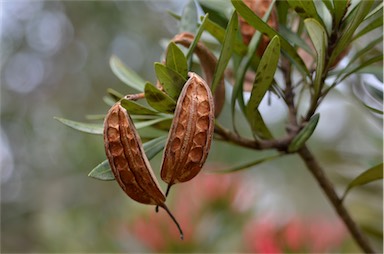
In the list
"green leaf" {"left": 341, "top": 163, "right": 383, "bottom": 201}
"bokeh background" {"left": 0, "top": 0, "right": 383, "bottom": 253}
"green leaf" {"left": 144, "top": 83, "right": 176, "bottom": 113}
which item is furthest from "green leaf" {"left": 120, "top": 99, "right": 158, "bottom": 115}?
"bokeh background" {"left": 0, "top": 0, "right": 383, "bottom": 253}

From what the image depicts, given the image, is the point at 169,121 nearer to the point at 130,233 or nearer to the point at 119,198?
the point at 130,233

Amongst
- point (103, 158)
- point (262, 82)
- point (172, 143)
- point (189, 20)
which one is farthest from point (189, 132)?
point (103, 158)

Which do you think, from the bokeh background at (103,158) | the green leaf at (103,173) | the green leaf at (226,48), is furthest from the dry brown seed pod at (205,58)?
the bokeh background at (103,158)

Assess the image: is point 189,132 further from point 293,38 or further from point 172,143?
point 293,38

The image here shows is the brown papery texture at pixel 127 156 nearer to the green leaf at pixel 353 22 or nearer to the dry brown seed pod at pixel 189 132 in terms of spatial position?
the dry brown seed pod at pixel 189 132

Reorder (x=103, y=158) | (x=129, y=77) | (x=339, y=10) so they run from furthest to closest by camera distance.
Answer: (x=103, y=158) → (x=129, y=77) → (x=339, y=10)
